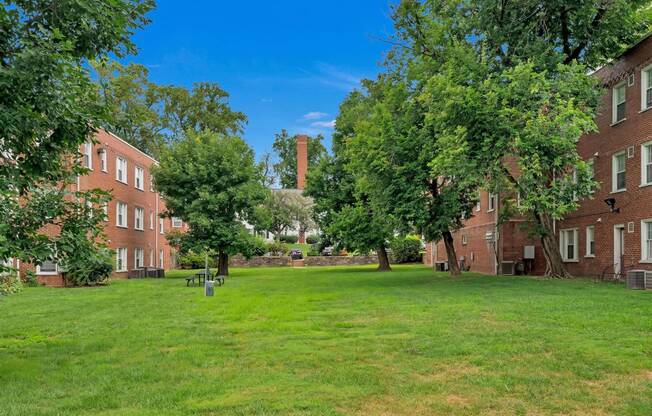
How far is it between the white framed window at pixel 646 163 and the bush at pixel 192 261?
35.7 m

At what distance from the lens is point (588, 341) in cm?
877

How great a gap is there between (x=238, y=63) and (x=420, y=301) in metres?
28.8

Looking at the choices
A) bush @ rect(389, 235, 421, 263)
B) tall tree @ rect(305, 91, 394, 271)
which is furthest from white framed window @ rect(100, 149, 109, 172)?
bush @ rect(389, 235, 421, 263)

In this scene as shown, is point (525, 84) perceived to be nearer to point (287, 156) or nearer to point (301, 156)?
point (301, 156)

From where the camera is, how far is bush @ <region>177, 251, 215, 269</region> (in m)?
49.1

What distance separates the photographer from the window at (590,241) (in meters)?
23.5

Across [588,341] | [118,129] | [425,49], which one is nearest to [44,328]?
[118,129]

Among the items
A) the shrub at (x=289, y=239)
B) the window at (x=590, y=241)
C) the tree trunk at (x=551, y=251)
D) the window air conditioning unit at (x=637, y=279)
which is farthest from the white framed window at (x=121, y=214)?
the shrub at (x=289, y=239)

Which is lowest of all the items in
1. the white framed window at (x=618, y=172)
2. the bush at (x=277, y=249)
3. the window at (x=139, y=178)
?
the bush at (x=277, y=249)

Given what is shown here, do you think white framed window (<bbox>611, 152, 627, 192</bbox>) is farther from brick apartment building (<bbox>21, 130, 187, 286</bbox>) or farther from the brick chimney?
the brick chimney

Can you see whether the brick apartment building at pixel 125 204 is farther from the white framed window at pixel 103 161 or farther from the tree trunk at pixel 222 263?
the tree trunk at pixel 222 263

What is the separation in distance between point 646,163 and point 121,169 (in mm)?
27362

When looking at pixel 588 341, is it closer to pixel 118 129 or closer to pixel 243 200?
pixel 118 129

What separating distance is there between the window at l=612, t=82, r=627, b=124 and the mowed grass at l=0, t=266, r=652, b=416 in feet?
30.9
